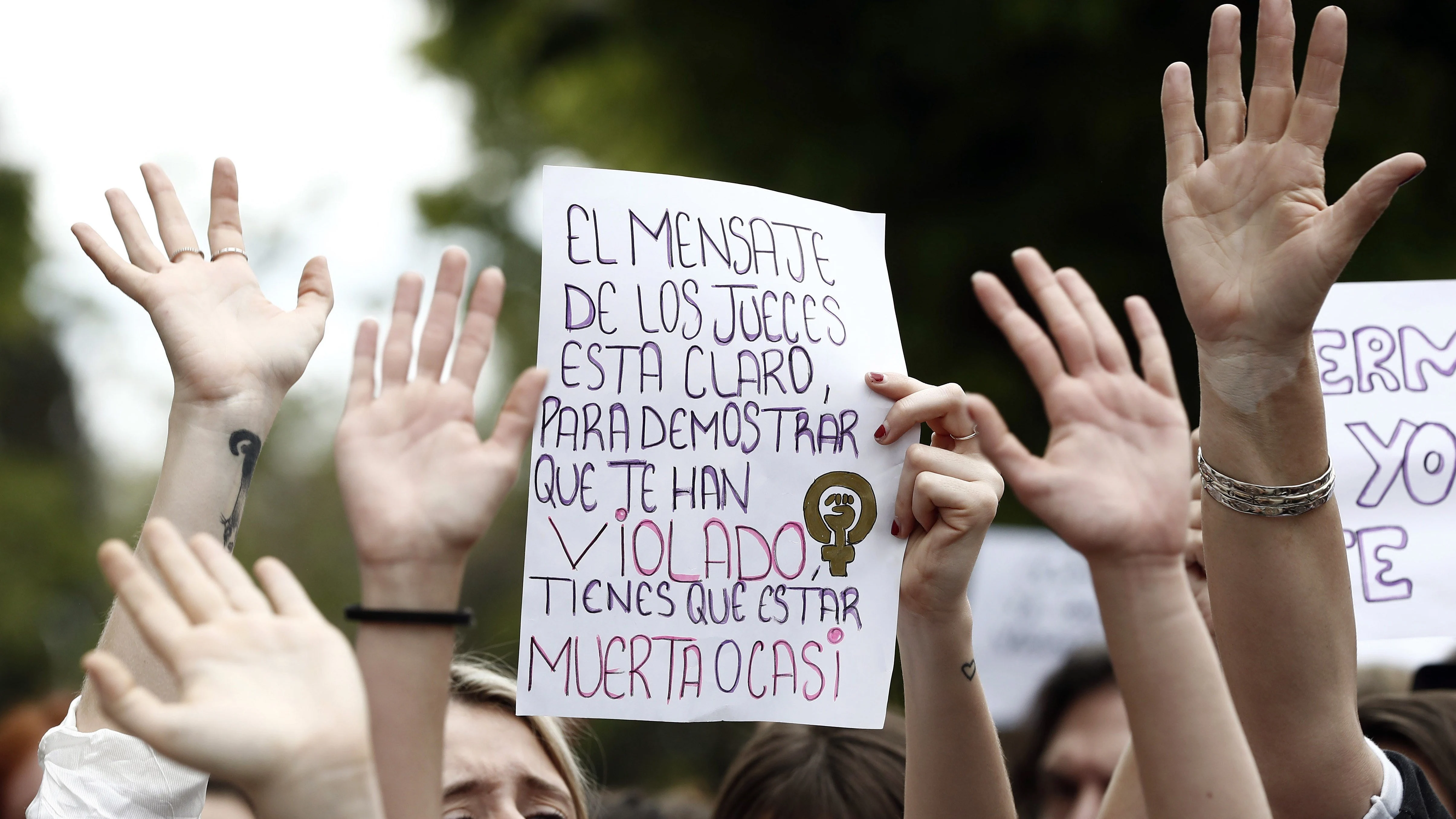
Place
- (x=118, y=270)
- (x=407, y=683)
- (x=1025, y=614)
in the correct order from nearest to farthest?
(x=407, y=683) < (x=118, y=270) < (x=1025, y=614)

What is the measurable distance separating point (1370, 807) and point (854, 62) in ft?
17.5

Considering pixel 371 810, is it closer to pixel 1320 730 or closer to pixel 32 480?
pixel 1320 730

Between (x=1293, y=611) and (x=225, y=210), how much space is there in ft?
6.28

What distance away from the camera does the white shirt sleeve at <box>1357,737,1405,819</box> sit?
1911 mm

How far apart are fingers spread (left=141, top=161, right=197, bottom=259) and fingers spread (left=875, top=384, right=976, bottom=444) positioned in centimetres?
125

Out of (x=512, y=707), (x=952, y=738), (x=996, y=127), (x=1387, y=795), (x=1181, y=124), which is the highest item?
(x=996, y=127)

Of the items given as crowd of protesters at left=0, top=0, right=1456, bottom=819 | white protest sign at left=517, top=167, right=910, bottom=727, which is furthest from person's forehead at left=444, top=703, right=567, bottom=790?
white protest sign at left=517, top=167, right=910, bottom=727

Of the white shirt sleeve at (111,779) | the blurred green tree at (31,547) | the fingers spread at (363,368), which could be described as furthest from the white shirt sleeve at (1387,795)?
the blurred green tree at (31,547)

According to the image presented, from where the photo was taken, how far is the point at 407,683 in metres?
1.67

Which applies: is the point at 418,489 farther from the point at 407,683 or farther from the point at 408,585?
the point at 407,683

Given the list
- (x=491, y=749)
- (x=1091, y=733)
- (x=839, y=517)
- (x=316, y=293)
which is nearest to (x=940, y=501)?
(x=839, y=517)

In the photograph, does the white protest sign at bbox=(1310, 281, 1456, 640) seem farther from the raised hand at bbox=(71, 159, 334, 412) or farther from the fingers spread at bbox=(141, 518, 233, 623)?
the fingers spread at bbox=(141, 518, 233, 623)

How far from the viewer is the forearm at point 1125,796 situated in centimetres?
216

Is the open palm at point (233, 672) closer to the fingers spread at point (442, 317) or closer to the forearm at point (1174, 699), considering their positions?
the fingers spread at point (442, 317)
